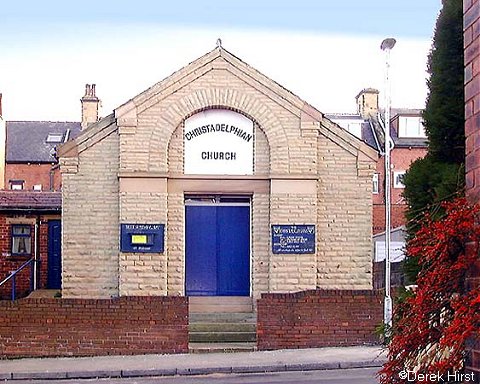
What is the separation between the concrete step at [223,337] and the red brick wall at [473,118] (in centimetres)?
1556

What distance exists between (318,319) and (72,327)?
5.12 metres

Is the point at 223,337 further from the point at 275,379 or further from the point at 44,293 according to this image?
the point at 44,293

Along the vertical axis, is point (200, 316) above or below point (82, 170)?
below

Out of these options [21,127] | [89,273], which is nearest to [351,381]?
[89,273]

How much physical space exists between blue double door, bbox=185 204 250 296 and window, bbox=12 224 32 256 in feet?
22.0

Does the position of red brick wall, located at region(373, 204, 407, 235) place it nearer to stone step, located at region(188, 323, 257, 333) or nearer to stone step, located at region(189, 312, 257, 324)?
stone step, located at region(189, 312, 257, 324)

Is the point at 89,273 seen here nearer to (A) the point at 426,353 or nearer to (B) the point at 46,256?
(B) the point at 46,256

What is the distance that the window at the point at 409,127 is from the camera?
47.4 m

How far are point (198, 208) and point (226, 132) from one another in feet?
6.57

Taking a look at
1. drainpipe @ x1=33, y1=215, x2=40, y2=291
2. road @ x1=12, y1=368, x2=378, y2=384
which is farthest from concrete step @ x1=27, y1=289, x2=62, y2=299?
road @ x1=12, y1=368, x2=378, y2=384

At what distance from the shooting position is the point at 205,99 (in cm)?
2161

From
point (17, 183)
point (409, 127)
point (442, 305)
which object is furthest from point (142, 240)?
point (17, 183)

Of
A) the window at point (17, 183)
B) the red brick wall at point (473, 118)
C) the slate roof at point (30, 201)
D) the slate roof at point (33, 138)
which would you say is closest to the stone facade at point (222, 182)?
the slate roof at point (30, 201)
